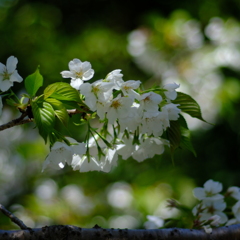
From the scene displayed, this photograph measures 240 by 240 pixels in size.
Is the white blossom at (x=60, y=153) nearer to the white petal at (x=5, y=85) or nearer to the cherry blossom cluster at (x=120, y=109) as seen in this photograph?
the cherry blossom cluster at (x=120, y=109)

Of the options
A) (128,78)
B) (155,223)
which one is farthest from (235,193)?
(128,78)

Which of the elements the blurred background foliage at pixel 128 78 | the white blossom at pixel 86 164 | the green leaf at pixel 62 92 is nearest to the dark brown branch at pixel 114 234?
the white blossom at pixel 86 164

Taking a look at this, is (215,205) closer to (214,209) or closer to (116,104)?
(214,209)

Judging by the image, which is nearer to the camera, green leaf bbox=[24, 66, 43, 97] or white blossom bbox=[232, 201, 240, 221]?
green leaf bbox=[24, 66, 43, 97]

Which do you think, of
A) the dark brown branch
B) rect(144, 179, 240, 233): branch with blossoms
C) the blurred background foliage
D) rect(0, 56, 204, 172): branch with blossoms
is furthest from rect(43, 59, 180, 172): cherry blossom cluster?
the blurred background foliage

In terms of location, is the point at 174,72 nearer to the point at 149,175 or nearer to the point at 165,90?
the point at 149,175

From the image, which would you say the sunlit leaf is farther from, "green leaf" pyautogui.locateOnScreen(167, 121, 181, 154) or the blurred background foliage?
the blurred background foliage
